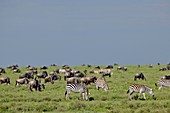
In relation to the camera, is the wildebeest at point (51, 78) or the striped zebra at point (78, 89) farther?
the wildebeest at point (51, 78)

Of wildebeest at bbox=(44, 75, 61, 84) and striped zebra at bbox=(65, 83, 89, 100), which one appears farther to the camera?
wildebeest at bbox=(44, 75, 61, 84)

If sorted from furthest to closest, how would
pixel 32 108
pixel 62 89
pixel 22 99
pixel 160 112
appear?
pixel 62 89
pixel 22 99
pixel 32 108
pixel 160 112

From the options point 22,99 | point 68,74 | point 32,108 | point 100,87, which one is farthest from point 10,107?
point 68,74

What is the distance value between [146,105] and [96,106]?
2802 mm

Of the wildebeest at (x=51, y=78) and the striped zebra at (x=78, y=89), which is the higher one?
the wildebeest at (x=51, y=78)

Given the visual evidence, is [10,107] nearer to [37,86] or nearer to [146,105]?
[146,105]

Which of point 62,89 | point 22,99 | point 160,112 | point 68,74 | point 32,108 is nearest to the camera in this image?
point 160,112

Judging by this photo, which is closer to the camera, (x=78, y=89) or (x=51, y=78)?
(x=78, y=89)

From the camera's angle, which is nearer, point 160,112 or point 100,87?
point 160,112

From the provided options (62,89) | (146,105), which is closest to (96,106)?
(146,105)

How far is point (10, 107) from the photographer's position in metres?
23.7

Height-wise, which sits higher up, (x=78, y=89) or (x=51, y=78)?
(x=51, y=78)

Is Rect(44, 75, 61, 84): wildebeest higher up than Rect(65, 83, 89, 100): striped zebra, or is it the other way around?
Rect(44, 75, 61, 84): wildebeest

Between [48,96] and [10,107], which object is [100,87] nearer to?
[48,96]
